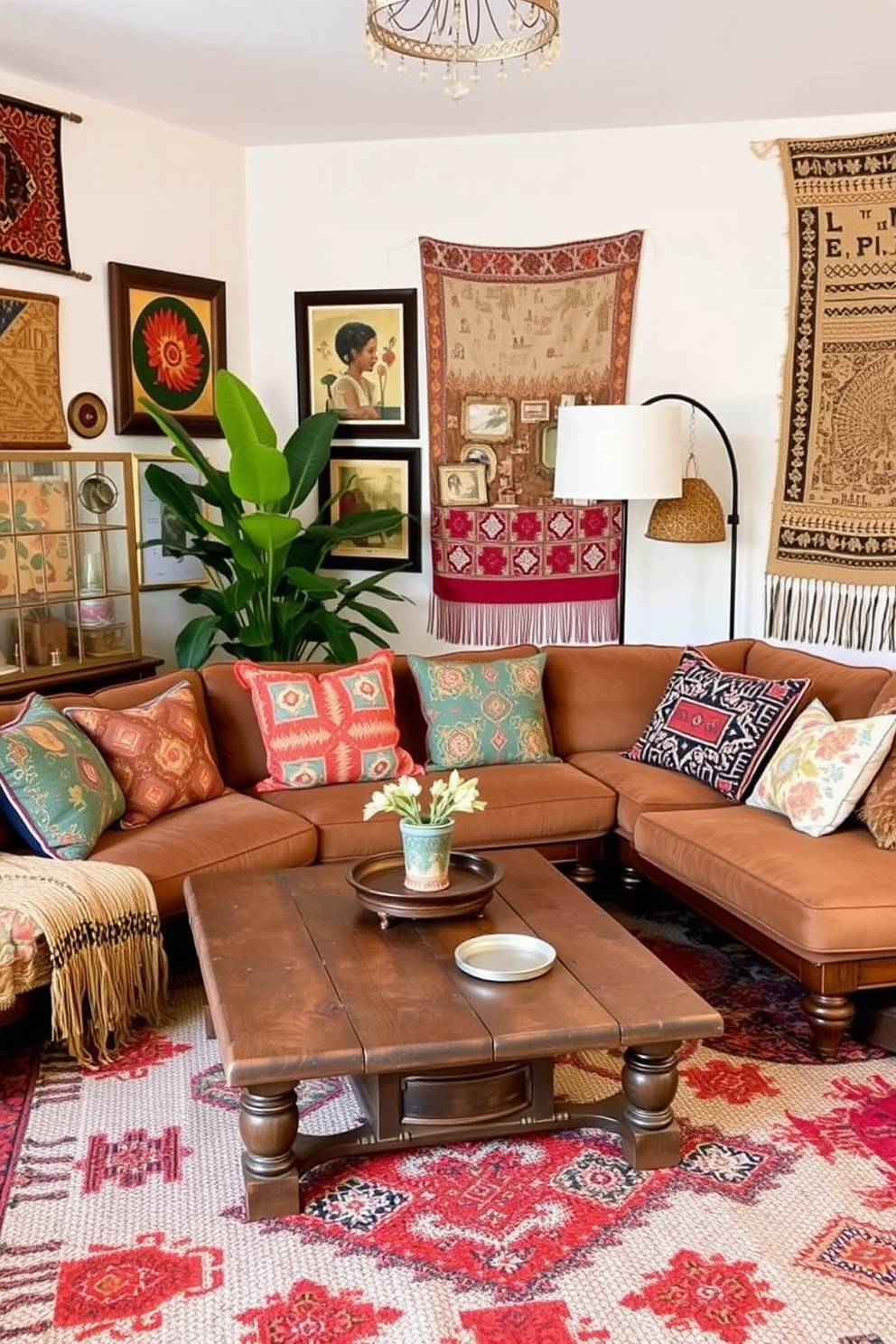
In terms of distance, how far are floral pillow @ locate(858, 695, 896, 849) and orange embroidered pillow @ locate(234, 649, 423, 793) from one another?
1337 mm

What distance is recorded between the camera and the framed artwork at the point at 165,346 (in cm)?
452

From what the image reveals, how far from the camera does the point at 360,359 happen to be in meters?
4.95

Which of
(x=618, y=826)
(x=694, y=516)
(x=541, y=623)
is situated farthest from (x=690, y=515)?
(x=618, y=826)

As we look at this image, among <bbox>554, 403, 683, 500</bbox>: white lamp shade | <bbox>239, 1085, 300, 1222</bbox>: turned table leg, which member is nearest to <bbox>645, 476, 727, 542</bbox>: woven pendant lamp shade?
<bbox>554, 403, 683, 500</bbox>: white lamp shade

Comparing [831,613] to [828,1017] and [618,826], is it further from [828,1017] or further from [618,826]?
[828,1017]

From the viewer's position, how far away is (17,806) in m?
3.07

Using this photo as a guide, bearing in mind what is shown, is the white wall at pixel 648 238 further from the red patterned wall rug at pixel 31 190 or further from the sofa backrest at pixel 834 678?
the red patterned wall rug at pixel 31 190

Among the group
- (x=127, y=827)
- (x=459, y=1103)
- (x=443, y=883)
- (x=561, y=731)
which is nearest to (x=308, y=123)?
(x=561, y=731)

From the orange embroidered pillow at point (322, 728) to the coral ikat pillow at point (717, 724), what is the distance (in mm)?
793

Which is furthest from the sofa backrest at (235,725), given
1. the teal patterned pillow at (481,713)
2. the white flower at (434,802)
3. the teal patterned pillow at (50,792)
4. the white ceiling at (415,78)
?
the white ceiling at (415,78)

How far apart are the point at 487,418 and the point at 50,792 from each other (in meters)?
2.51

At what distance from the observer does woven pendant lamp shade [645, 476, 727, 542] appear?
14.5 ft

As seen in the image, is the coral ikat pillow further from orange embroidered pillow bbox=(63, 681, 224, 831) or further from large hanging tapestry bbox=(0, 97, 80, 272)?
large hanging tapestry bbox=(0, 97, 80, 272)

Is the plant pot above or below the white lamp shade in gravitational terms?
below
